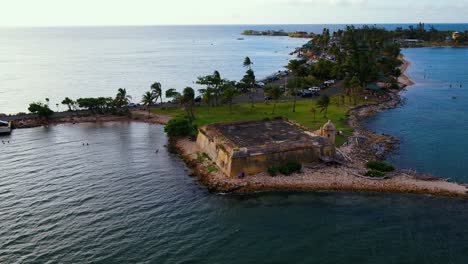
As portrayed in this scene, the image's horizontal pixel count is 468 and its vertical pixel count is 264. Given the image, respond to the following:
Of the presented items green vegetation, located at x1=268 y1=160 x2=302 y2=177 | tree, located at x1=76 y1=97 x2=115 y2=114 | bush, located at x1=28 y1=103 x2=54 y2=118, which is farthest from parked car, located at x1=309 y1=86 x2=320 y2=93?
bush, located at x1=28 y1=103 x2=54 y2=118

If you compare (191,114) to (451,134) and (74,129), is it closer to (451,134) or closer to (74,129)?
(74,129)

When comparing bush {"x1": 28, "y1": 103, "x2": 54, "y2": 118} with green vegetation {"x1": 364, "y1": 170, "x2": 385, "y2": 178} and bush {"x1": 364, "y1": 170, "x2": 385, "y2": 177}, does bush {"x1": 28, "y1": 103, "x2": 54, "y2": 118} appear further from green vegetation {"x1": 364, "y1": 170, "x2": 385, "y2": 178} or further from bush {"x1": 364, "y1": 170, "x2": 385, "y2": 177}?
bush {"x1": 364, "y1": 170, "x2": 385, "y2": 177}

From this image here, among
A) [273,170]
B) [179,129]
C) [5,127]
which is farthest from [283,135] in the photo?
[5,127]

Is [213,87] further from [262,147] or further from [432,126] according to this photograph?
[432,126]

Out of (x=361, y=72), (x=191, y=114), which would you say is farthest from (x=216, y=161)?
(x=361, y=72)

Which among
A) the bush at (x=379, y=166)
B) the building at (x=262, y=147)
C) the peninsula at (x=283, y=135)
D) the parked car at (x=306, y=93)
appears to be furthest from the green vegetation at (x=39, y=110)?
the bush at (x=379, y=166)

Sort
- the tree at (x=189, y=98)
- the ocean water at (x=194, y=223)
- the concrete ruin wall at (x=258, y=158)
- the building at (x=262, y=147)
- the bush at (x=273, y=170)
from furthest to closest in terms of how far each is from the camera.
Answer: the tree at (x=189, y=98)
the building at (x=262, y=147)
the concrete ruin wall at (x=258, y=158)
the bush at (x=273, y=170)
the ocean water at (x=194, y=223)

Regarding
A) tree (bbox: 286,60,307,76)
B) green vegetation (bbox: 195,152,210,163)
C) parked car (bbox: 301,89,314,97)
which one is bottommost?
green vegetation (bbox: 195,152,210,163)

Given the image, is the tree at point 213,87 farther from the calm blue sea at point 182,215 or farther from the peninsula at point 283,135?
the calm blue sea at point 182,215

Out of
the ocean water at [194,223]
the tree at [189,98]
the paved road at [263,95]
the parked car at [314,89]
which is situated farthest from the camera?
the parked car at [314,89]
